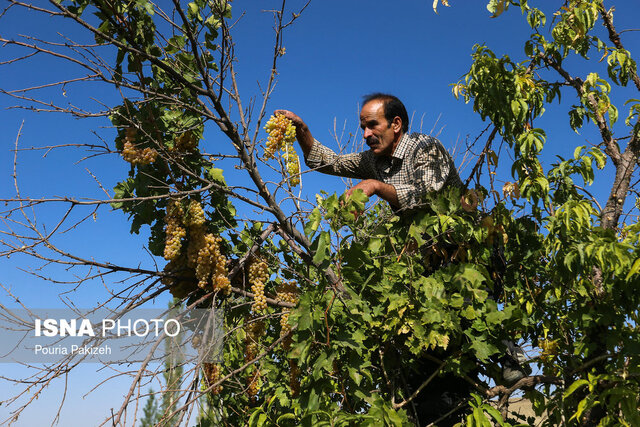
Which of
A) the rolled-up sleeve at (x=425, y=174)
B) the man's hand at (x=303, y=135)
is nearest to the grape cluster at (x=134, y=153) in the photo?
the man's hand at (x=303, y=135)

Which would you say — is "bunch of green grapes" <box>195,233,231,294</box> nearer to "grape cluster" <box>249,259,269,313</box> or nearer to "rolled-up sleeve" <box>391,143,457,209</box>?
"grape cluster" <box>249,259,269,313</box>

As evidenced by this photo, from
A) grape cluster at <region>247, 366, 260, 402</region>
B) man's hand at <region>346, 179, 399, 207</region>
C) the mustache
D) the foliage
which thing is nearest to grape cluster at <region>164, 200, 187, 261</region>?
the foliage

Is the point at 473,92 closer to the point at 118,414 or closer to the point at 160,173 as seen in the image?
the point at 160,173

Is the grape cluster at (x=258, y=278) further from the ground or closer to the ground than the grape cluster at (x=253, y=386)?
further from the ground

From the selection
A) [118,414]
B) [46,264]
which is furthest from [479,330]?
[46,264]

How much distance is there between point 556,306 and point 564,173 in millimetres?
736

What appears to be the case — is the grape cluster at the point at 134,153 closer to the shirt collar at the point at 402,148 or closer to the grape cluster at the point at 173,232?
the grape cluster at the point at 173,232

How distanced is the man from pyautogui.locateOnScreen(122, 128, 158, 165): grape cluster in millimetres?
748

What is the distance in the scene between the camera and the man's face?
11.3 ft

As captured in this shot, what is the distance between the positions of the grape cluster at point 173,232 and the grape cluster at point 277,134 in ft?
1.74

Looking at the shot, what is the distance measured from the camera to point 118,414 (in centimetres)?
224

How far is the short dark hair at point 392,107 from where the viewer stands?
11.4 feet

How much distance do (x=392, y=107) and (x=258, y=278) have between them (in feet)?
4.81

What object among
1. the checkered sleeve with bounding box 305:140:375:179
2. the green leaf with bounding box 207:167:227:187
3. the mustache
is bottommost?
the green leaf with bounding box 207:167:227:187
